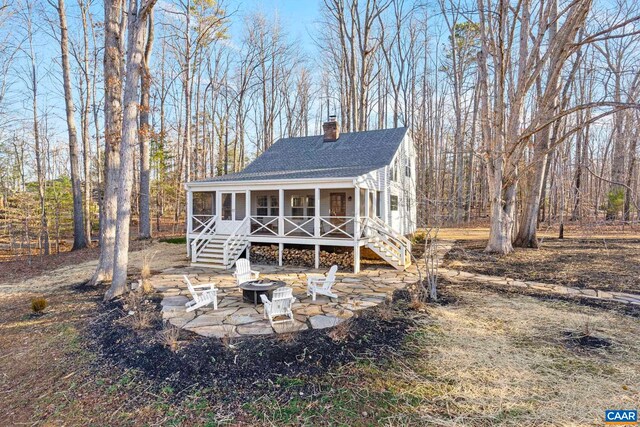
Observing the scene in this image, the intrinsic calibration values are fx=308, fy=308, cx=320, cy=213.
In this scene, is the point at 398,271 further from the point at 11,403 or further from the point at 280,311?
the point at 11,403

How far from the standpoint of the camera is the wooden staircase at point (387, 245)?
10133 millimetres

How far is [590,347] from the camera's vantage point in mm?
4500

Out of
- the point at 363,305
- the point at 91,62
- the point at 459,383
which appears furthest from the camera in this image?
the point at 91,62

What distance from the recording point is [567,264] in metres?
10.1

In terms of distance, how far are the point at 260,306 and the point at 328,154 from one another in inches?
385

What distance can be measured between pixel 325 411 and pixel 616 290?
26.5 ft

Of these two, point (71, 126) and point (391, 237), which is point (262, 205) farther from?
point (71, 126)

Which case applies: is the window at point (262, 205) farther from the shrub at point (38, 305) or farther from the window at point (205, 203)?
the shrub at point (38, 305)

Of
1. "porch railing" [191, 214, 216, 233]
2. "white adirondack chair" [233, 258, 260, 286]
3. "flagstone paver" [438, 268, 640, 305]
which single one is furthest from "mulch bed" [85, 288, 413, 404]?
"porch railing" [191, 214, 216, 233]

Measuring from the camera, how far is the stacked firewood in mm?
10438

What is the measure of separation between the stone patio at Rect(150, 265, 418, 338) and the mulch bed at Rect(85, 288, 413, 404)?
13.2 inches

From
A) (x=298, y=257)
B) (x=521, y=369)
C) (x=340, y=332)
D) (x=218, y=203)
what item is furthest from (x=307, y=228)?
(x=521, y=369)

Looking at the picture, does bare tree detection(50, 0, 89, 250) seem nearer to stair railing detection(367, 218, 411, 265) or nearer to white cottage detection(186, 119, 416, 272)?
white cottage detection(186, 119, 416, 272)

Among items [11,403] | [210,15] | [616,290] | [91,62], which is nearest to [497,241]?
[616,290]
